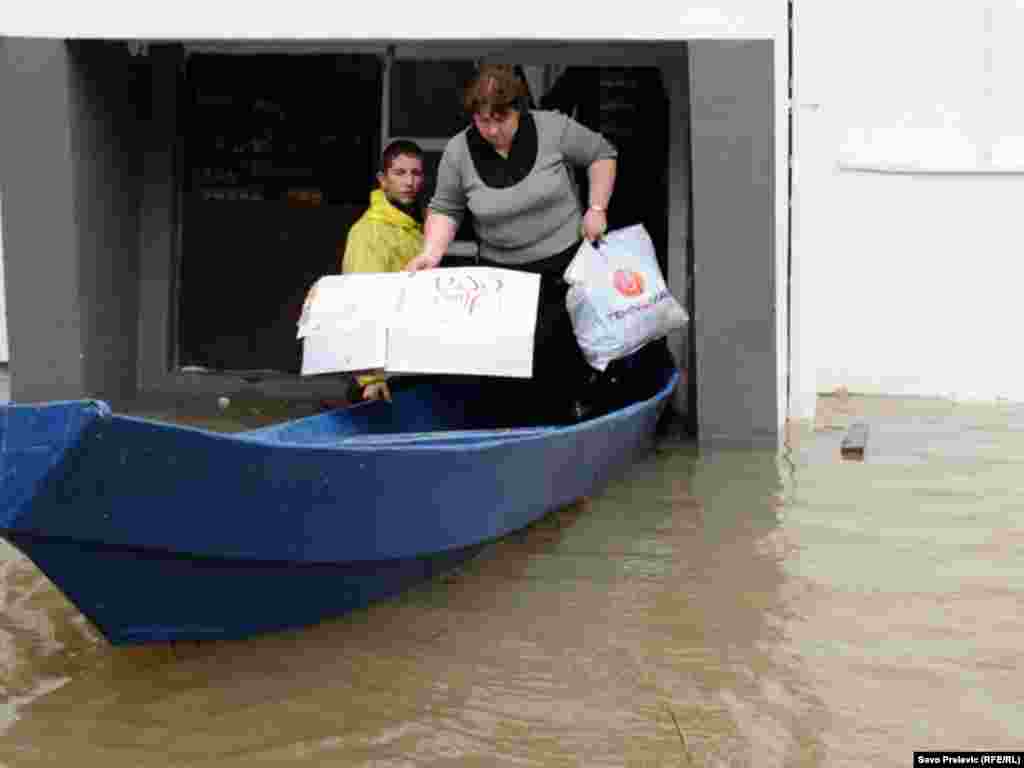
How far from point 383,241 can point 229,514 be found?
3.96 meters

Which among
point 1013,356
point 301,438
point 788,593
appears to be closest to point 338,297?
point 301,438

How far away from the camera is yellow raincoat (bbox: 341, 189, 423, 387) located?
321 inches

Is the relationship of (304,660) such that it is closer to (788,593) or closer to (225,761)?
(225,761)

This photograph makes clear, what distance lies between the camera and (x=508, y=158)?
754 centimetres

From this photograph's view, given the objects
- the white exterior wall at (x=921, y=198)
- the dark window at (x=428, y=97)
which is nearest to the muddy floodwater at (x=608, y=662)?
the white exterior wall at (x=921, y=198)

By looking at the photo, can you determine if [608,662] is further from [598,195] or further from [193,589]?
[598,195]

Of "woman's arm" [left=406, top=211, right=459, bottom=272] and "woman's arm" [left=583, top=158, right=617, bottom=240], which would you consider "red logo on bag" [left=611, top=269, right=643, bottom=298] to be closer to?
"woman's arm" [left=583, top=158, right=617, bottom=240]

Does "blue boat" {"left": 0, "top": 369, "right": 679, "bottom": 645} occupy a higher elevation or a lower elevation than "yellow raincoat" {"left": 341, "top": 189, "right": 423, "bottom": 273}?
lower

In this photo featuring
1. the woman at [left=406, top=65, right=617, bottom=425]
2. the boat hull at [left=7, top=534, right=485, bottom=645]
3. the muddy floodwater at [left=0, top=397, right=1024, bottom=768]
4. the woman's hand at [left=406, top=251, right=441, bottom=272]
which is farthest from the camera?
the woman at [left=406, top=65, right=617, bottom=425]

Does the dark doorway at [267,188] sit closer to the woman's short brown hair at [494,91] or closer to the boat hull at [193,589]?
the woman's short brown hair at [494,91]

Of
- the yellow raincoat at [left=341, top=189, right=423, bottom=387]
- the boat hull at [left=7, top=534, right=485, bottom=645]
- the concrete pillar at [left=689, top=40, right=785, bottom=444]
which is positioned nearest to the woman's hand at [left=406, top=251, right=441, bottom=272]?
the yellow raincoat at [left=341, top=189, right=423, bottom=387]

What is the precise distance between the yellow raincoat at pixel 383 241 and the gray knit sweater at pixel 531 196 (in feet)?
1.72

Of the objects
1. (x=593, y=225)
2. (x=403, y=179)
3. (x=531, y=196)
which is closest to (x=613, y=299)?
(x=593, y=225)

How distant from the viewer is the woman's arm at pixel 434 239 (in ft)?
24.5
